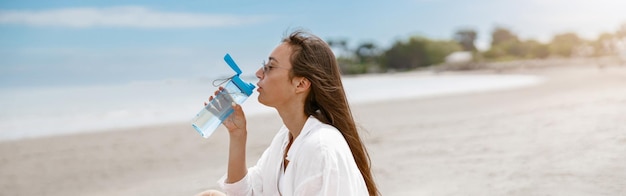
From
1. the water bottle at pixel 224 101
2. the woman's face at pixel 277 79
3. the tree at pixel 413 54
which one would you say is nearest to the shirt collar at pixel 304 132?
the woman's face at pixel 277 79

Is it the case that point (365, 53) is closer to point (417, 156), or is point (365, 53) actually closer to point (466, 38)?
point (466, 38)

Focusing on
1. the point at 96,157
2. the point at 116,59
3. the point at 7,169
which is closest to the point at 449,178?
the point at 96,157

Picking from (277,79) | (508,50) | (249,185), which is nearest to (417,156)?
(249,185)

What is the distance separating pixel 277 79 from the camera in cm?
202

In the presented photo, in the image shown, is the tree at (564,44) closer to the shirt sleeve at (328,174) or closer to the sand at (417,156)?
the sand at (417,156)

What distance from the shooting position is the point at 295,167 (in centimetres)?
189

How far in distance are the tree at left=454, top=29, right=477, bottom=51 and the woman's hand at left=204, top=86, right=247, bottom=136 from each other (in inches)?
2942

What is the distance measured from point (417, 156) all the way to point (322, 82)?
11.7 ft

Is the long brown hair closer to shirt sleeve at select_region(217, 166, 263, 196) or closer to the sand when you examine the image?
shirt sleeve at select_region(217, 166, 263, 196)

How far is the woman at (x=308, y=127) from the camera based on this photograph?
5.88ft

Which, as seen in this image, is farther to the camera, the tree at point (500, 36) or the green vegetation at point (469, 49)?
the tree at point (500, 36)

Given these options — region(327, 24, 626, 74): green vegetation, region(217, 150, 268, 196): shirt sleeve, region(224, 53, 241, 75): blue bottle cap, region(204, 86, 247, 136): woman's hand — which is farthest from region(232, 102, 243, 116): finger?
region(327, 24, 626, 74): green vegetation

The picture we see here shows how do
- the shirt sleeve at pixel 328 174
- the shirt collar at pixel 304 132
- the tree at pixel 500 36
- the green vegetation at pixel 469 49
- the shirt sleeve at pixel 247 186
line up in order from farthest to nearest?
1. the tree at pixel 500 36
2. the green vegetation at pixel 469 49
3. the shirt sleeve at pixel 247 186
4. the shirt collar at pixel 304 132
5. the shirt sleeve at pixel 328 174

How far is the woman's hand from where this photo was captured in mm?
2105
